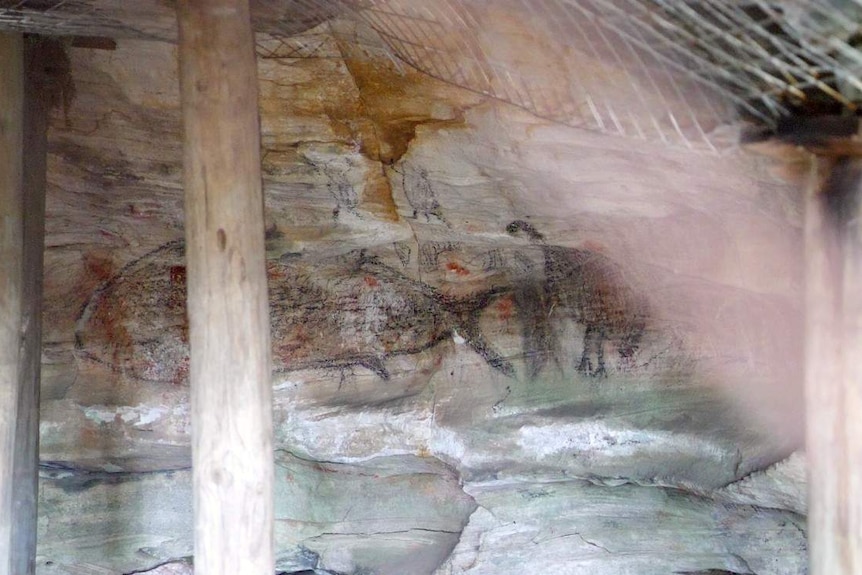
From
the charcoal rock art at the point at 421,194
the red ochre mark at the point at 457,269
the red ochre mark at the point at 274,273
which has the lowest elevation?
the red ochre mark at the point at 274,273

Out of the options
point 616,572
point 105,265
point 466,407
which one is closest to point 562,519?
point 616,572

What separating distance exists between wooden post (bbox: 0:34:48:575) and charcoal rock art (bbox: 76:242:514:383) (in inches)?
48.9

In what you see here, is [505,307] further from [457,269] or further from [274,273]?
[274,273]

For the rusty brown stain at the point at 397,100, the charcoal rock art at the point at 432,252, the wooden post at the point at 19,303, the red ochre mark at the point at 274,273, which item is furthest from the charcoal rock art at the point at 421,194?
the wooden post at the point at 19,303

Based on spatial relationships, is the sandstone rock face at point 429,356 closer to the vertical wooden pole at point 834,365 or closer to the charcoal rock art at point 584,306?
the charcoal rock art at point 584,306

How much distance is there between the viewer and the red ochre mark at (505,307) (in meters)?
4.66

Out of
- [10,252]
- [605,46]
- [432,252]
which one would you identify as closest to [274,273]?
[432,252]

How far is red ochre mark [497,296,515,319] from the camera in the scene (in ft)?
15.3

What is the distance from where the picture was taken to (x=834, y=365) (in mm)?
2188

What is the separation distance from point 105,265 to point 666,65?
125 inches

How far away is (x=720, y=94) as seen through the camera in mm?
2230

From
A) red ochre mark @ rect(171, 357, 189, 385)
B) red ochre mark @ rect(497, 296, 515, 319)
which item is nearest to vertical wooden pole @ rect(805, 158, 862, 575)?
red ochre mark @ rect(497, 296, 515, 319)

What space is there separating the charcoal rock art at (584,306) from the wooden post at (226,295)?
2.21m

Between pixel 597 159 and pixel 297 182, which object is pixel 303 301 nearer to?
pixel 297 182
